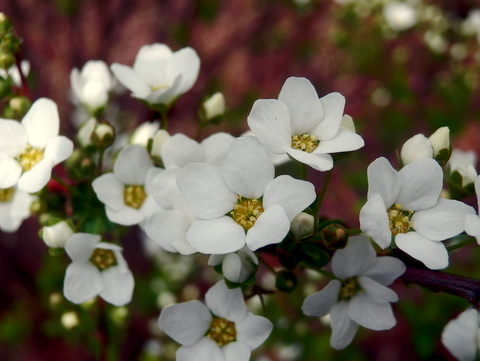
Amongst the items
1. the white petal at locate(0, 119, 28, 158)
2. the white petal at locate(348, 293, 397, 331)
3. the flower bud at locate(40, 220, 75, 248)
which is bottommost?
the white petal at locate(348, 293, 397, 331)

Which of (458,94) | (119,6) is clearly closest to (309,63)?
(458,94)

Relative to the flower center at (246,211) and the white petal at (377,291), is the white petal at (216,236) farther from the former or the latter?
the white petal at (377,291)

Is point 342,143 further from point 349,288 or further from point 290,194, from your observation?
point 349,288

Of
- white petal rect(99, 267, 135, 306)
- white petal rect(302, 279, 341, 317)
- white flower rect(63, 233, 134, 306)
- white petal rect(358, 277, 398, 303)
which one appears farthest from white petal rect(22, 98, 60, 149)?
white petal rect(358, 277, 398, 303)

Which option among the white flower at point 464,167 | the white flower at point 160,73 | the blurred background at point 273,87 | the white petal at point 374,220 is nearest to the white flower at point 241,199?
the white petal at point 374,220

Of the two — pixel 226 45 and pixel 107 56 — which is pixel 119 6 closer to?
pixel 107 56

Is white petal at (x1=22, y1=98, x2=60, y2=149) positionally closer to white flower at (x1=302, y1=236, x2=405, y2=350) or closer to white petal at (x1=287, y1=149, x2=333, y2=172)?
white petal at (x1=287, y1=149, x2=333, y2=172)
